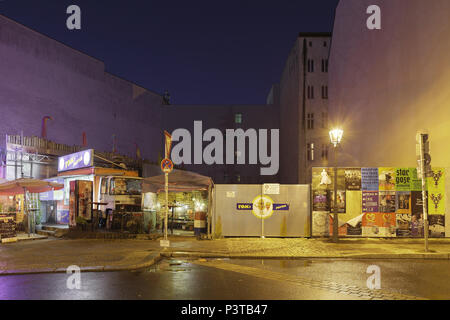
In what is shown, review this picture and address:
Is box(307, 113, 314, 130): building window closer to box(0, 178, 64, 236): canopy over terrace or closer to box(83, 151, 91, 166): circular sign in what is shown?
box(83, 151, 91, 166): circular sign

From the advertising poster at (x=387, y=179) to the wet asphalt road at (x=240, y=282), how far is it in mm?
5495

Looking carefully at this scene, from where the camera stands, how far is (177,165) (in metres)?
41.1

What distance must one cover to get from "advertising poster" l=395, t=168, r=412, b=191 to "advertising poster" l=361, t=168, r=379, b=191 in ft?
2.75

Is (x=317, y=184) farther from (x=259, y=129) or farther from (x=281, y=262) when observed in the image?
(x=259, y=129)

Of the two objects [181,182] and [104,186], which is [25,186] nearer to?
[104,186]

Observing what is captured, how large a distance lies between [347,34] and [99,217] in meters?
21.1

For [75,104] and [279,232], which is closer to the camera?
[279,232]

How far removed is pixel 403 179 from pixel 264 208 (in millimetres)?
5956

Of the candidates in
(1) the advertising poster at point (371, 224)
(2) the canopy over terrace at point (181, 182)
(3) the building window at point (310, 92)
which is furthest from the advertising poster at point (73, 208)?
(3) the building window at point (310, 92)

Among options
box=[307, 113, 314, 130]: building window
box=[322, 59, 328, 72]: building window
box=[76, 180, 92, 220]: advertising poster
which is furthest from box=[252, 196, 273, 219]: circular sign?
box=[322, 59, 328, 72]: building window

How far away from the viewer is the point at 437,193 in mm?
15547

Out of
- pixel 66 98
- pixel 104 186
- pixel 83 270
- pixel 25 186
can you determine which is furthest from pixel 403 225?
pixel 66 98

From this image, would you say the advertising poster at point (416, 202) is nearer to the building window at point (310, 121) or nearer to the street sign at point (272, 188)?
the street sign at point (272, 188)
